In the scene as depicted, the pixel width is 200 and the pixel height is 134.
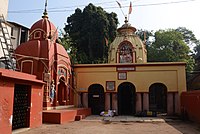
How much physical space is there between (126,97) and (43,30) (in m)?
9.36

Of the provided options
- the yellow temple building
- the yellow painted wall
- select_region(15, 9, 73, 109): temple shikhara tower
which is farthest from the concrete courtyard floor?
the yellow painted wall

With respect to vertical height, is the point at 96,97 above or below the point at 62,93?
below

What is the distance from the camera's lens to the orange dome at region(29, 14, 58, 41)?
15.7 m

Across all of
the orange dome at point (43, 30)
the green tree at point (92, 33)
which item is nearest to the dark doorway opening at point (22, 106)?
the orange dome at point (43, 30)

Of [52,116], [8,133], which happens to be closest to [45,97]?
[52,116]

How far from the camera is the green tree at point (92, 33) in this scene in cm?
2775

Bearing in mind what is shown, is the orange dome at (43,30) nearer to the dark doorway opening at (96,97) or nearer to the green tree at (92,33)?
the dark doorway opening at (96,97)

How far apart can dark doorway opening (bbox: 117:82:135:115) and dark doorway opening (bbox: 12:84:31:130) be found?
10230mm

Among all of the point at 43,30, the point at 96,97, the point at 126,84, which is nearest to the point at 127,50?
the point at 126,84

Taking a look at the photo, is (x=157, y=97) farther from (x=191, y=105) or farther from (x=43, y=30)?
(x=43, y=30)

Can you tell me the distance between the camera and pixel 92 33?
27.8m

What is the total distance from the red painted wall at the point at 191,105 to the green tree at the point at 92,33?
14217 mm

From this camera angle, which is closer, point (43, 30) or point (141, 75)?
point (43, 30)

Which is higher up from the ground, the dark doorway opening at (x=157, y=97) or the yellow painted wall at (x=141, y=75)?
the yellow painted wall at (x=141, y=75)
